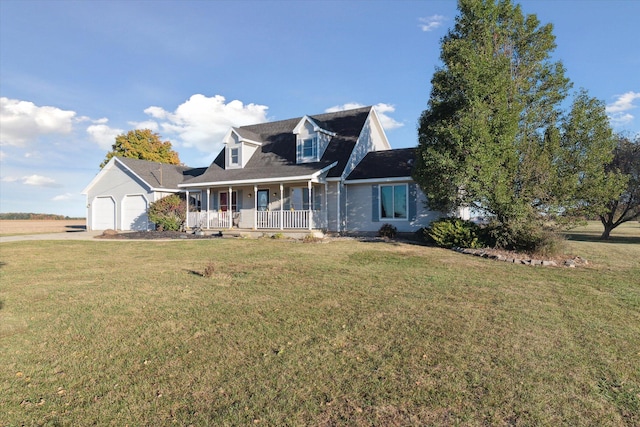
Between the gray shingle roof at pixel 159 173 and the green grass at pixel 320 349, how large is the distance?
17.9 m

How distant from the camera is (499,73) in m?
12.0

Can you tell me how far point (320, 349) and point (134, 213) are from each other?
84.8ft

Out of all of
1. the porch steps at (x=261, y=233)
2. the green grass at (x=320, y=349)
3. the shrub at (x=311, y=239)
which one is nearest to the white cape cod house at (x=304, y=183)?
Answer: the porch steps at (x=261, y=233)

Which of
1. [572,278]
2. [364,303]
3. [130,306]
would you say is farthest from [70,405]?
[572,278]

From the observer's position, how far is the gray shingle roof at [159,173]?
1030 inches

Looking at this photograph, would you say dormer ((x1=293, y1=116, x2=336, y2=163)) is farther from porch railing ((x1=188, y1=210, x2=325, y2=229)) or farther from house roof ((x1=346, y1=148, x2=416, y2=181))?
porch railing ((x1=188, y1=210, x2=325, y2=229))

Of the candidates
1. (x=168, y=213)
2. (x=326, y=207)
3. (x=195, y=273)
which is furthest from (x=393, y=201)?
(x=168, y=213)

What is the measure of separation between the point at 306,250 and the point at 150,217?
14.4m

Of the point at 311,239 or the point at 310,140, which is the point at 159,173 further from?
the point at 311,239

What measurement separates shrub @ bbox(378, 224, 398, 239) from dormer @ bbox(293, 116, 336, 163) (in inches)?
218

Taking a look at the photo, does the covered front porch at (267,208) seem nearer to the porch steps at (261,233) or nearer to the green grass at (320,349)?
the porch steps at (261,233)

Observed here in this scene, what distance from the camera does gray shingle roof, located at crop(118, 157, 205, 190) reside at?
26159mm

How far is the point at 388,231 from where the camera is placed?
58.0 feet

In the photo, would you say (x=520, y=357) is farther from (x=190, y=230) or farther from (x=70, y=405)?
(x=190, y=230)
